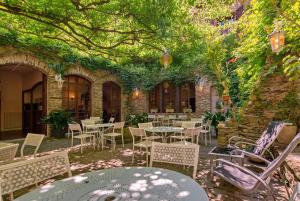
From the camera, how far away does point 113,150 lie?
559 centimetres

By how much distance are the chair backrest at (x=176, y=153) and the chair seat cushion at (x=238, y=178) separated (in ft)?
2.07

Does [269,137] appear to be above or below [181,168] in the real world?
above

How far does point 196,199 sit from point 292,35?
4.49 m

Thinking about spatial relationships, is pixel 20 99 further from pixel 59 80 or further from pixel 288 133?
pixel 288 133

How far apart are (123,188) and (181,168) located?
9.37 ft

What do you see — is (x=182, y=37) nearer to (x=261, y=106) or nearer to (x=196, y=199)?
(x=261, y=106)

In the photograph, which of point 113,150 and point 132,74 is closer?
point 113,150

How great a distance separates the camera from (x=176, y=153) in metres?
1.97

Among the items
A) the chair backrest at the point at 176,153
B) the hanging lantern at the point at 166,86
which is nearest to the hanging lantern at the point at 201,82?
the hanging lantern at the point at 166,86

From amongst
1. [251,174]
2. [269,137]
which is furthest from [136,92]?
[251,174]

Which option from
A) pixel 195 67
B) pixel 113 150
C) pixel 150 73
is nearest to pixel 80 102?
pixel 150 73

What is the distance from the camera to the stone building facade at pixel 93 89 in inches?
288

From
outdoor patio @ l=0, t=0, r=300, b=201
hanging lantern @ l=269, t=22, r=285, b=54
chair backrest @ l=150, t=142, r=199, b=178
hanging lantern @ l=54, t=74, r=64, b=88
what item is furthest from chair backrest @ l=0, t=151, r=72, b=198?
hanging lantern @ l=54, t=74, r=64, b=88

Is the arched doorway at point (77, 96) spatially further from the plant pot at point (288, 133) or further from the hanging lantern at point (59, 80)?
the plant pot at point (288, 133)
